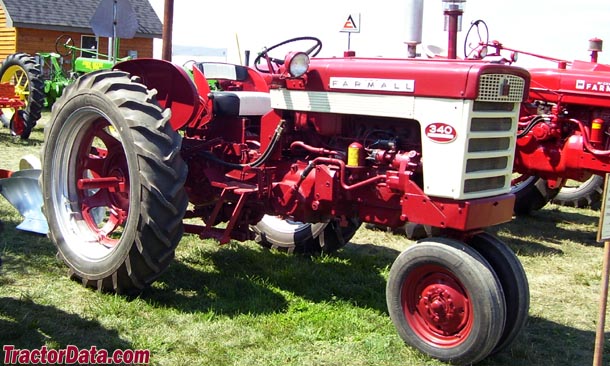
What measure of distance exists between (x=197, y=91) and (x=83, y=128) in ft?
2.64

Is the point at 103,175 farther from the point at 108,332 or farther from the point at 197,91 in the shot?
the point at 108,332

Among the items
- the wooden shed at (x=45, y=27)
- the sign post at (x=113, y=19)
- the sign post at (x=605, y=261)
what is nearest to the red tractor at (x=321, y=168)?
the sign post at (x=605, y=261)

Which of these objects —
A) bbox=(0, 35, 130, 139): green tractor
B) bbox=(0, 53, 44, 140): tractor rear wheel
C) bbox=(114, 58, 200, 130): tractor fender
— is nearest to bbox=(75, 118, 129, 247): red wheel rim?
bbox=(114, 58, 200, 130): tractor fender

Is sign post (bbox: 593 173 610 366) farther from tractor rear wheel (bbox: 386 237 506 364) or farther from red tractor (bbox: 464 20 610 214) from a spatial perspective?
red tractor (bbox: 464 20 610 214)

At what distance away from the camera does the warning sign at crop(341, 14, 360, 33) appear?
909cm

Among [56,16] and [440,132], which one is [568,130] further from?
[56,16]

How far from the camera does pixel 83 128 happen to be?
4672 millimetres

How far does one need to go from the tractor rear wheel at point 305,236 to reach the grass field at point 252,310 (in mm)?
106

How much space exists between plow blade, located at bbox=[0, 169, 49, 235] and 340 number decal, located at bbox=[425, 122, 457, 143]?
3.41m

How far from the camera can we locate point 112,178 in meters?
4.68

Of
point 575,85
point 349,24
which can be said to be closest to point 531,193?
point 575,85

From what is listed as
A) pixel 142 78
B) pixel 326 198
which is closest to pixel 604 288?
pixel 326 198

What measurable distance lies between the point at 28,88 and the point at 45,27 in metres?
11.9

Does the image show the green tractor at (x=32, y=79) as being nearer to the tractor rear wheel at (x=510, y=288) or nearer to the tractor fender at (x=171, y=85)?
the tractor fender at (x=171, y=85)
